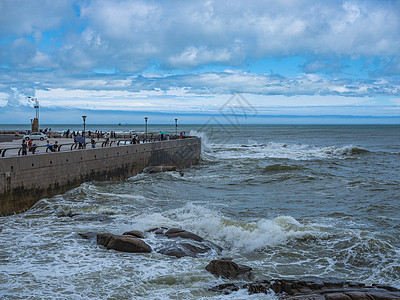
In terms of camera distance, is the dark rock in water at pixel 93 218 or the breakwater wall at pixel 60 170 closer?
the dark rock in water at pixel 93 218

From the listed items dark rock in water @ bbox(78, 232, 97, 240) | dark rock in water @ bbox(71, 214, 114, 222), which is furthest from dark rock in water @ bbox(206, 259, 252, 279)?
dark rock in water @ bbox(71, 214, 114, 222)

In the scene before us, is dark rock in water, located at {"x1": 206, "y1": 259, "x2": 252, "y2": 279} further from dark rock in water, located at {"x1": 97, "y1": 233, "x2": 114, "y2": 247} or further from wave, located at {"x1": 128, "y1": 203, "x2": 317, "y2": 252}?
dark rock in water, located at {"x1": 97, "y1": 233, "x2": 114, "y2": 247}

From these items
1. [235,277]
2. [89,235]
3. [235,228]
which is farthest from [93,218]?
[235,277]

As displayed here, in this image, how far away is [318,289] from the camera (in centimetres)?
955

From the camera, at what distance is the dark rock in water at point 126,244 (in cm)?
1307

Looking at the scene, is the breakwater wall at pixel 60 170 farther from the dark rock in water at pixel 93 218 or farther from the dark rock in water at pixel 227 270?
the dark rock in water at pixel 227 270

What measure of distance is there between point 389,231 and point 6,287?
1380 cm

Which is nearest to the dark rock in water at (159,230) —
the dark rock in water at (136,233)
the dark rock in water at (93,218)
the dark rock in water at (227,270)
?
the dark rock in water at (136,233)

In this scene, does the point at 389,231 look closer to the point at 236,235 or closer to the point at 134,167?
the point at 236,235

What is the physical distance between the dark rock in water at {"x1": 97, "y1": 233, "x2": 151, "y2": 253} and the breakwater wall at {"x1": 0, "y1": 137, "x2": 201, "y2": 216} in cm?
715

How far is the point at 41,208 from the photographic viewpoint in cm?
1952

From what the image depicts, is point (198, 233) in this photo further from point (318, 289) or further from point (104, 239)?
point (318, 289)

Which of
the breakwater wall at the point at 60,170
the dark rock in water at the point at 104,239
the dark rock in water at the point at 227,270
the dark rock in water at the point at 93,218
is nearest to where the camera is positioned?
the dark rock in water at the point at 227,270

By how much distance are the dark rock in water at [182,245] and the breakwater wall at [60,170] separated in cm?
787
